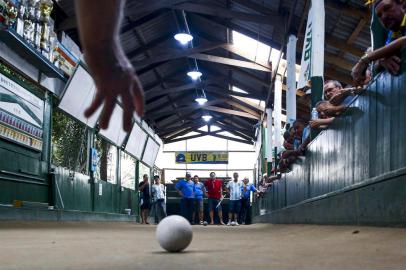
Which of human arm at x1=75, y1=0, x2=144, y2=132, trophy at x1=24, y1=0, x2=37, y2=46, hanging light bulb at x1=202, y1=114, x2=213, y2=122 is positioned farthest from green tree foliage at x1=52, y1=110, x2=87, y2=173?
hanging light bulb at x1=202, y1=114, x2=213, y2=122

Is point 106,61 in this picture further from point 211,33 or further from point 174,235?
point 211,33

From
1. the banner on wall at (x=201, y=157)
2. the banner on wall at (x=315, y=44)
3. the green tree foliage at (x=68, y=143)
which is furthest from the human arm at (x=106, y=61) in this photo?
the banner on wall at (x=201, y=157)

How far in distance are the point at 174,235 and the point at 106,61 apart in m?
2.20

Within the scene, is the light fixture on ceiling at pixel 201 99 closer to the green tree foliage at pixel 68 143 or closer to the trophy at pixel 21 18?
the green tree foliage at pixel 68 143

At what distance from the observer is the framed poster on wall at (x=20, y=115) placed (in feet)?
29.5

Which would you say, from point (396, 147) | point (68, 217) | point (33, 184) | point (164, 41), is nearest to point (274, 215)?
point (68, 217)

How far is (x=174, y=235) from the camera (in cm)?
328

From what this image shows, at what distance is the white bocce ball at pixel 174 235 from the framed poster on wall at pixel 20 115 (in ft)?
20.5

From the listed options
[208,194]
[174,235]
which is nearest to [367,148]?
[174,235]

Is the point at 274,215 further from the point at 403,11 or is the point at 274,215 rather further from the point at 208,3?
the point at 403,11

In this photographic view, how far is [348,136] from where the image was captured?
5.46 metres

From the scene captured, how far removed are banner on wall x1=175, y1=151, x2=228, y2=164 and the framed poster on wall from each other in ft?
78.5

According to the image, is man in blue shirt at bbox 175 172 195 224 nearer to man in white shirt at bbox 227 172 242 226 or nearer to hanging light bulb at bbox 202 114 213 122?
man in white shirt at bbox 227 172 242 226

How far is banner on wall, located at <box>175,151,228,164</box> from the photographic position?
34688 mm
